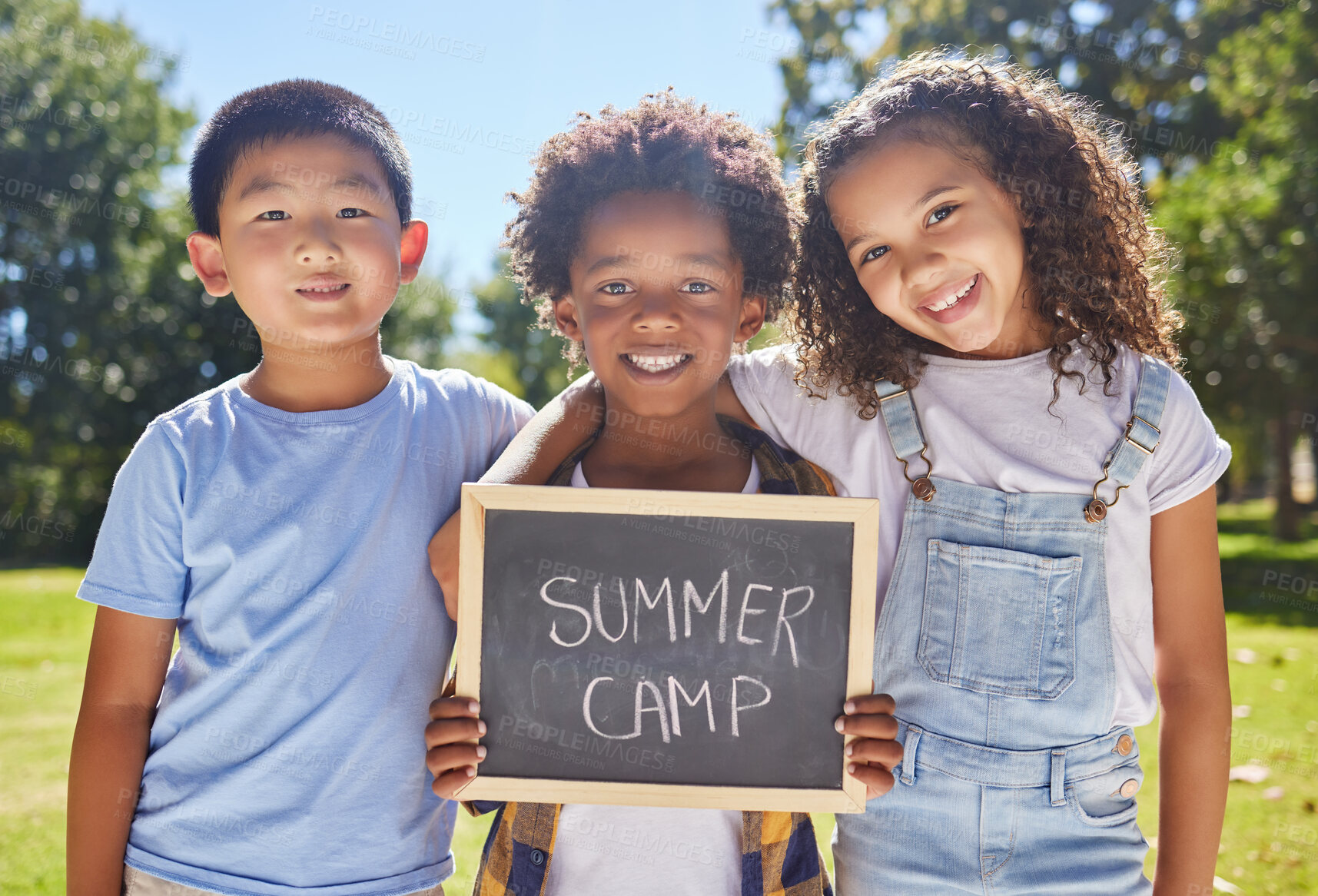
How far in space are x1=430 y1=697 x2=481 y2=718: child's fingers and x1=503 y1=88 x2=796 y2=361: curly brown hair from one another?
1.14 metres

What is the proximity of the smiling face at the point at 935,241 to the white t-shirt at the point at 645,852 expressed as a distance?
4.05ft

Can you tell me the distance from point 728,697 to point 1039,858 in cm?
80

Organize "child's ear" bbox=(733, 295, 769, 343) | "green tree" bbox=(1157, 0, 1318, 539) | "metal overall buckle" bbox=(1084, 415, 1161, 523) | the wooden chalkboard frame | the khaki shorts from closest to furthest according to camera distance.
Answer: the wooden chalkboard frame → the khaki shorts → "metal overall buckle" bbox=(1084, 415, 1161, 523) → "child's ear" bbox=(733, 295, 769, 343) → "green tree" bbox=(1157, 0, 1318, 539)

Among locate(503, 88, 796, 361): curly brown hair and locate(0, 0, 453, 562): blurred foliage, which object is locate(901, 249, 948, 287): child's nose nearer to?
locate(503, 88, 796, 361): curly brown hair

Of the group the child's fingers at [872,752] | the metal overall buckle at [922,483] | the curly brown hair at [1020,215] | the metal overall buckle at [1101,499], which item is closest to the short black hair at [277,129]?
the curly brown hair at [1020,215]

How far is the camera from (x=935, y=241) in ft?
6.39

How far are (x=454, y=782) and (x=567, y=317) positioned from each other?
1238mm

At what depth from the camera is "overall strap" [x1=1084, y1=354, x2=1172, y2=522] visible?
6.32 ft

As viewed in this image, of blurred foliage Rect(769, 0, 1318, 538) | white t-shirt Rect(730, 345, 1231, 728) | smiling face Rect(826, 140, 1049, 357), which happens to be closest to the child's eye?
smiling face Rect(826, 140, 1049, 357)

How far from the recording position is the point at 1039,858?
1.86m

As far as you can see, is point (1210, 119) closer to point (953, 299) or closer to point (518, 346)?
point (953, 299)

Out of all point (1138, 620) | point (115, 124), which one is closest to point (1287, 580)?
point (1138, 620)

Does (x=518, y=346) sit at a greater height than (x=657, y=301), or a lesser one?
greater

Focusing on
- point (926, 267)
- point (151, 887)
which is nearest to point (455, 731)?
point (151, 887)
